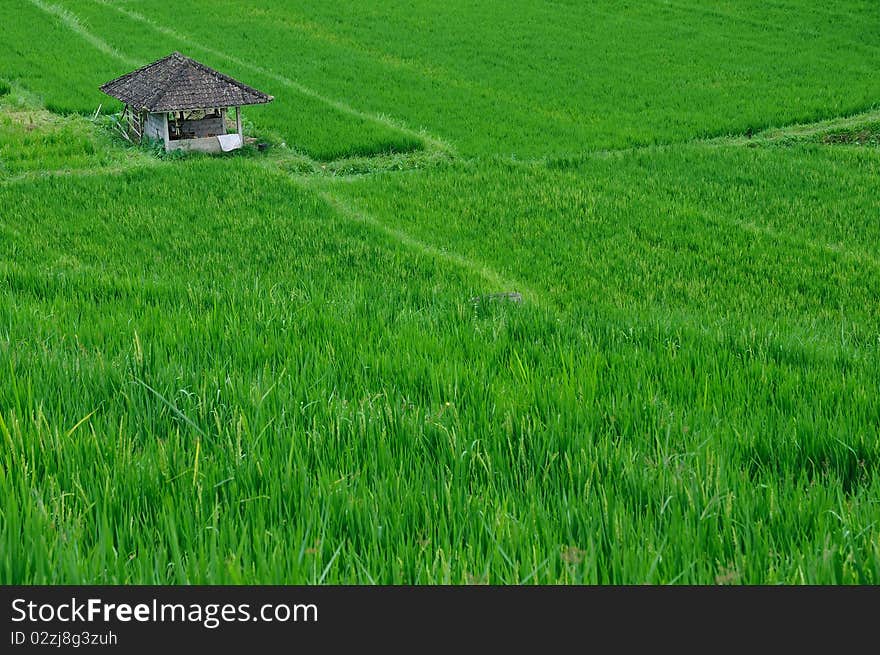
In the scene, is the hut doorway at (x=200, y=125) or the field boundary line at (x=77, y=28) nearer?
the hut doorway at (x=200, y=125)

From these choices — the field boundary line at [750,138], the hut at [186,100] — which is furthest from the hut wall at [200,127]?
the field boundary line at [750,138]

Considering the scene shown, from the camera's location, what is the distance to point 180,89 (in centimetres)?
1529

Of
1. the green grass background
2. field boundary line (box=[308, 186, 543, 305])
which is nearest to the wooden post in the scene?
the green grass background

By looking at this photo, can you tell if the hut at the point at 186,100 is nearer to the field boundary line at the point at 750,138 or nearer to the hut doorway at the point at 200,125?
the hut doorway at the point at 200,125

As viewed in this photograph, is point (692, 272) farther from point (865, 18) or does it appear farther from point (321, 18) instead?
point (865, 18)

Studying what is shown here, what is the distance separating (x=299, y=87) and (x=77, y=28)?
327 inches

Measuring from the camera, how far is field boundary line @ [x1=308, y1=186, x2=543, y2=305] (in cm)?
970

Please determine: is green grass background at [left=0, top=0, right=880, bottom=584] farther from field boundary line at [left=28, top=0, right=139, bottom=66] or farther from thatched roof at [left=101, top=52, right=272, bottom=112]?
field boundary line at [left=28, top=0, right=139, bottom=66]

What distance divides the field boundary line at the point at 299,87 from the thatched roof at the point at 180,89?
97.7 inches

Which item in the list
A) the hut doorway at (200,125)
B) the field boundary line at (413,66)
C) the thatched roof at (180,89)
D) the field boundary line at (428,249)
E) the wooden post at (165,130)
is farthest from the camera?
the field boundary line at (413,66)

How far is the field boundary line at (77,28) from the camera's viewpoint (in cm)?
2128
